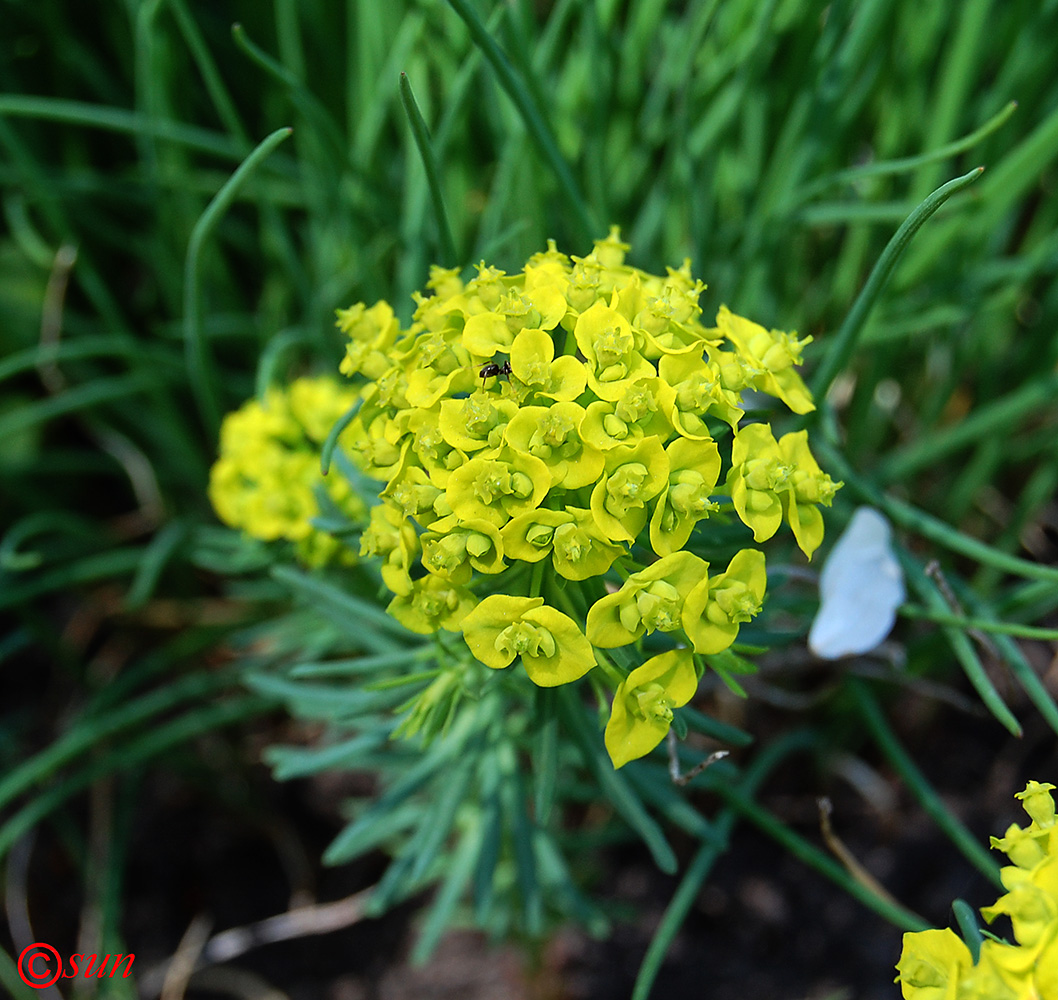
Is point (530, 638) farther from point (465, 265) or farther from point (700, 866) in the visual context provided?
point (465, 265)

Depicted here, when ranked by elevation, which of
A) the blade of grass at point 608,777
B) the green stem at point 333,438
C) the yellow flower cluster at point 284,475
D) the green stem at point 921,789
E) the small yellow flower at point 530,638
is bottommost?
the green stem at point 921,789

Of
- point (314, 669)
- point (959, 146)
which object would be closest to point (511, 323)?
point (314, 669)

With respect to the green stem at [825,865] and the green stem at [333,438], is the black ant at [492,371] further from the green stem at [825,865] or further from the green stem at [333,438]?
the green stem at [825,865]

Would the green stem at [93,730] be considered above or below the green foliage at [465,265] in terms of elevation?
below

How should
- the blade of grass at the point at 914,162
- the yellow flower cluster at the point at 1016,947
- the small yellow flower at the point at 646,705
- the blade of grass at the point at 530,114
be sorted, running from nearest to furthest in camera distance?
the yellow flower cluster at the point at 1016,947 → the small yellow flower at the point at 646,705 → the blade of grass at the point at 530,114 → the blade of grass at the point at 914,162

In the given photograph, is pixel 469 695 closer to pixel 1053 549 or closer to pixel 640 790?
pixel 640 790

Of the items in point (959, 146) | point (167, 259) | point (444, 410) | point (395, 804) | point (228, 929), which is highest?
point (959, 146)
